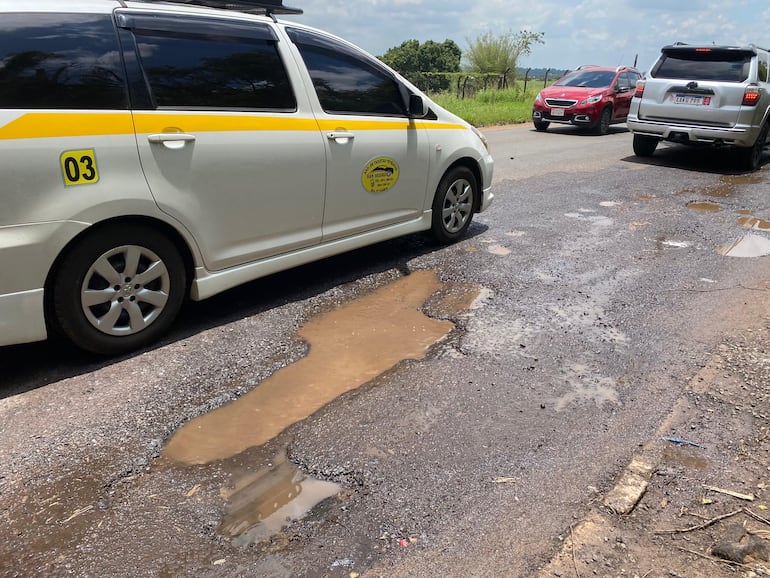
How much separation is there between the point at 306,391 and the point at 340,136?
1.97 m

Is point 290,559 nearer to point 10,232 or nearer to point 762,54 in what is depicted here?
point 10,232

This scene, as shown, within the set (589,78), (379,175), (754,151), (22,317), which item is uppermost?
(589,78)

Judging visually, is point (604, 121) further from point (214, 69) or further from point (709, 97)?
point (214, 69)

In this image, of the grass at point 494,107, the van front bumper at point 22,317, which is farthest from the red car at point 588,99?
A: the van front bumper at point 22,317

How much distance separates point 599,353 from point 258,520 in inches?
91.6

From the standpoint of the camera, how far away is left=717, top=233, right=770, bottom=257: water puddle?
19.2 ft

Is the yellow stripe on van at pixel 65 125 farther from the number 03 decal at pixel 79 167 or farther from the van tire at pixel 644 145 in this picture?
the van tire at pixel 644 145

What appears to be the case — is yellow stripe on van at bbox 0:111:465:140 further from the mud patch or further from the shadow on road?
the shadow on road

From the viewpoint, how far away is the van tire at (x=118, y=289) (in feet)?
10.8

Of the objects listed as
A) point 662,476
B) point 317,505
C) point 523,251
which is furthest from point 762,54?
point 317,505

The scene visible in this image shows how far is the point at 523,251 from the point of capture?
5.74 m

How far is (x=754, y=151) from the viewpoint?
10.3 m

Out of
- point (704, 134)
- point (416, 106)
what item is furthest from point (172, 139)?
point (704, 134)

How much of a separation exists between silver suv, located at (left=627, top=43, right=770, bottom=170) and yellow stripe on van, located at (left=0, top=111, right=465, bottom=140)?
7.67 metres
